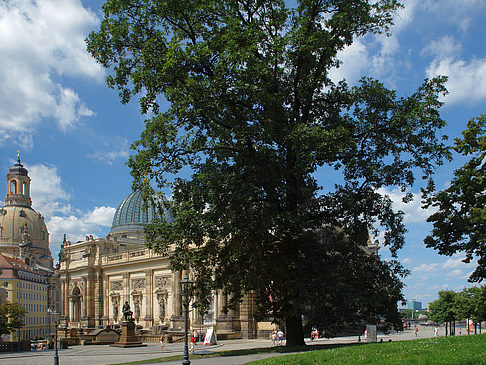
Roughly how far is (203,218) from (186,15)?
8186mm

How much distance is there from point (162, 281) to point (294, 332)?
136 feet

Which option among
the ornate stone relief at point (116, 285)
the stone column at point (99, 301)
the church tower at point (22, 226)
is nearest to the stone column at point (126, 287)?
the ornate stone relief at point (116, 285)

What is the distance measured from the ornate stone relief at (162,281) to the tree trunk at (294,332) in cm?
4009

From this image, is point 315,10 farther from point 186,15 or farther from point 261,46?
point 186,15

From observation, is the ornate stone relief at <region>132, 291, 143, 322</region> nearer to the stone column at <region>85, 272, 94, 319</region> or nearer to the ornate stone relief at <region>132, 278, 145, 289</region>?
the ornate stone relief at <region>132, 278, 145, 289</region>

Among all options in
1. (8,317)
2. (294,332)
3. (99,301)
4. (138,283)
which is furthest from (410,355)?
(99,301)

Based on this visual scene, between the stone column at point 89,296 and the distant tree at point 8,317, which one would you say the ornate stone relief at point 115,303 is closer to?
the stone column at point 89,296

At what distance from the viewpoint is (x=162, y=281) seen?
61844 mm

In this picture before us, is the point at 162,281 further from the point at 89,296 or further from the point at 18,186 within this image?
the point at 18,186

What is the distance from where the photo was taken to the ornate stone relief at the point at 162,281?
6092 centimetres

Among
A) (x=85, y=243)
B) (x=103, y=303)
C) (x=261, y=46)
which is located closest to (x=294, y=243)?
(x=261, y=46)

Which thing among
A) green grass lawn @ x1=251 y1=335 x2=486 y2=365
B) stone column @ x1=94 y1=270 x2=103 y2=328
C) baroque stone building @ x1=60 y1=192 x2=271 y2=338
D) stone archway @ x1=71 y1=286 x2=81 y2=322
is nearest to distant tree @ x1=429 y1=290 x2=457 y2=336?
baroque stone building @ x1=60 y1=192 x2=271 y2=338

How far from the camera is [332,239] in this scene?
→ 75.9 feet

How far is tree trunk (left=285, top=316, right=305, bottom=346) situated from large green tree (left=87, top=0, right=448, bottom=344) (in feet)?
0.22
